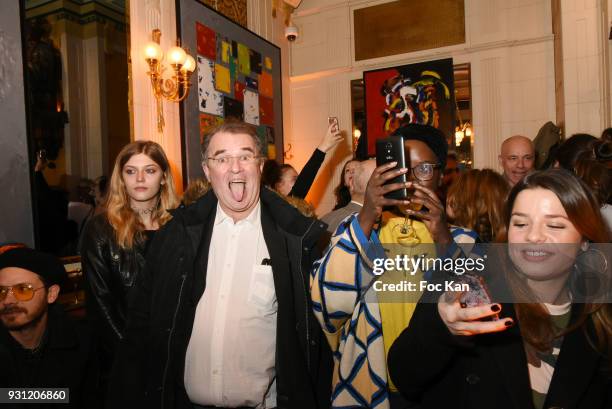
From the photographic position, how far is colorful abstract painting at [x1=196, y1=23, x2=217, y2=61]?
5.58m

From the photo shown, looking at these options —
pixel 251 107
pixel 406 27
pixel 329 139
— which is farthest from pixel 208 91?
pixel 406 27

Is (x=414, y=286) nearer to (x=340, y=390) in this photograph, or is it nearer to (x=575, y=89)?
(x=340, y=390)

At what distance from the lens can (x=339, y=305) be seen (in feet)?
5.04

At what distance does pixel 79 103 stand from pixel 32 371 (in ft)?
8.37

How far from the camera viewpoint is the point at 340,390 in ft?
5.21

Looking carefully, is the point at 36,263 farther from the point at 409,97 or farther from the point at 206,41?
the point at 409,97

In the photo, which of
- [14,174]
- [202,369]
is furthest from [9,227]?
[202,369]

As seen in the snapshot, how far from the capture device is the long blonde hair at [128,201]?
2.40 meters

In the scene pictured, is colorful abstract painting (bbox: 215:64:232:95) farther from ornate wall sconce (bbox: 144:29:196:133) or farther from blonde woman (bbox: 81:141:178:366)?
blonde woman (bbox: 81:141:178:366)

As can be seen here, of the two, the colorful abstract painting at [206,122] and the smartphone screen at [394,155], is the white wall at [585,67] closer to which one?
the colorful abstract painting at [206,122]

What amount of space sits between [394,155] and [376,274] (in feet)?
1.42

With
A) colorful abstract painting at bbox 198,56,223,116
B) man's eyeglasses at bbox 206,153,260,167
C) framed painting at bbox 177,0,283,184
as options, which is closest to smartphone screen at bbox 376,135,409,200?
man's eyeglasses at bbox 206,153,260,167

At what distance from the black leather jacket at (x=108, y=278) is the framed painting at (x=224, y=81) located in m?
3.01

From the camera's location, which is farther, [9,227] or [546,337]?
[9,227]
